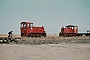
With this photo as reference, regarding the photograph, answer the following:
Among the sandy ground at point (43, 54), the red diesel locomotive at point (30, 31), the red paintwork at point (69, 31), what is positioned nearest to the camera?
the sandy ground at point (43, 54)

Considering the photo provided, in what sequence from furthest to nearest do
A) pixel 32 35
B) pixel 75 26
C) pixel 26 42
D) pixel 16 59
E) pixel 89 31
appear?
pixel 89 31 → pixel 75 26 → pixel 32 35 → pixel 26 42 → pixel 16 59

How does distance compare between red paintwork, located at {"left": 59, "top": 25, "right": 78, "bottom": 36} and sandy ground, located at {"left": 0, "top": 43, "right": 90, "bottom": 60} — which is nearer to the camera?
sandy ground, located at {"left": 0, "top": 43, "right": 90, "bottom": 60}

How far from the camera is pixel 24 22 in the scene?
28.4m

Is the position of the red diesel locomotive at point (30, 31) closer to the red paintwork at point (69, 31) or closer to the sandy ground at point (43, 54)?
the red paintwork at point (69, 31)

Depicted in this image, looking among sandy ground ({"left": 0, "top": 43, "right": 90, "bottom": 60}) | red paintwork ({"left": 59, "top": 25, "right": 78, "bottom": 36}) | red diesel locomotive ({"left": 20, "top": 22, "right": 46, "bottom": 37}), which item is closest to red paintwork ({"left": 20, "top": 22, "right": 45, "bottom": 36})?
red diesel locomotive ({"left": 20, "top": 22, "right": 46, "bottom": 37})

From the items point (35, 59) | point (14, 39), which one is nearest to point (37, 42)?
point (14, 39)

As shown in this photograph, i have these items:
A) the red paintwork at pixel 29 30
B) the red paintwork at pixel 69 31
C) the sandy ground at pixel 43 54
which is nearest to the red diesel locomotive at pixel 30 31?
the red paintwork at pixel 29 30

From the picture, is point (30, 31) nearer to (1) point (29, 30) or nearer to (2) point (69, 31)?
(1) point (29, 30)

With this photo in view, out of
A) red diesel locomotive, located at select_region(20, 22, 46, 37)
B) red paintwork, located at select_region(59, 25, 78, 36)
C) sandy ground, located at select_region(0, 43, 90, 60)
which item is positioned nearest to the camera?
sandy ground, located at select_region(0, 43, 90, 60)

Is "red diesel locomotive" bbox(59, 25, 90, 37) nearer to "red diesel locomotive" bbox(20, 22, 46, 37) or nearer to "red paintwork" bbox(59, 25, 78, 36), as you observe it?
"red paintwork" bbox(59, 25, 78, 36)

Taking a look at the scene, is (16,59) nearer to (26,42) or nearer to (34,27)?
(26,42)

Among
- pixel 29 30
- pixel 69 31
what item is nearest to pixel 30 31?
pixel 29 30

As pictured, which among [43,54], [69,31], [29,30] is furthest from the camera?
[69,31]

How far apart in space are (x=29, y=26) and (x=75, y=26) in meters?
11.3
